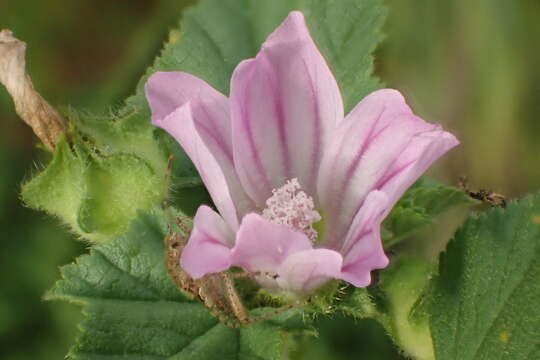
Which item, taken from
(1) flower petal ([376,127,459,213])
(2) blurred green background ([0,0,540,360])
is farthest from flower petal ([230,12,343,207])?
(2) blurred green background ([0,0,540,360])

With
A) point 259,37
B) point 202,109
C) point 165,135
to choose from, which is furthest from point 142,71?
point 202,109

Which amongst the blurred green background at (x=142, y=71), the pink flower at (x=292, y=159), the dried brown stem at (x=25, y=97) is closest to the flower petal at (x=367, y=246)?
the pink flower at (x=292, y=159)

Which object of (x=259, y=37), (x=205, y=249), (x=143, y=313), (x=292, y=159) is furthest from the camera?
(x=259, y=37)

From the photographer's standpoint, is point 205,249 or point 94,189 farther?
point 94,189

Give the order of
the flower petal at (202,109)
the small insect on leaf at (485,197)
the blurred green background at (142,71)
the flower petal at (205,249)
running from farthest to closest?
the blurred green background at (142,71)
the small insect on leaf at (485,197)
the flower petal at (202,109)
the flower petal at (205,249)

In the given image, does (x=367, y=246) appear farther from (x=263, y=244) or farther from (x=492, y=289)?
(x=492, y=289)

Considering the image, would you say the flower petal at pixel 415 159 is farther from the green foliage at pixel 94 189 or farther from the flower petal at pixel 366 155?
the green foliage at pixel 94 189

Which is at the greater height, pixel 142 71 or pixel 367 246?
pixel 142 71

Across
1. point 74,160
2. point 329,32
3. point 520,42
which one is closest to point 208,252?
point 74,160

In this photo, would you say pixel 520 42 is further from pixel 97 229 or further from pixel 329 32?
pixel 97 229
